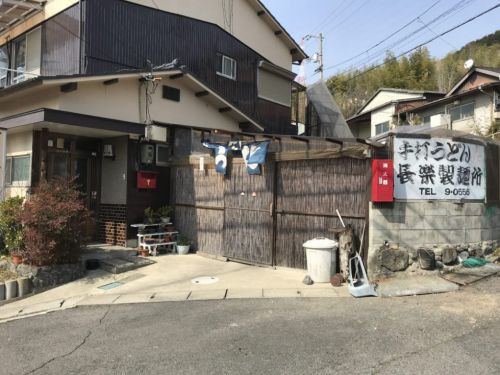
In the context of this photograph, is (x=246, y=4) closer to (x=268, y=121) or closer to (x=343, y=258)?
(x=268, y=121)

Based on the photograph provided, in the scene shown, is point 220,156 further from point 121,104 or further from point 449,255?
point 449,255

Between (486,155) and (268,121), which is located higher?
(268,121)

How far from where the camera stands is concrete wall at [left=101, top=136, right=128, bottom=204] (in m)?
11.4

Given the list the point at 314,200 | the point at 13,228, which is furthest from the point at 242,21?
the point at 13,228

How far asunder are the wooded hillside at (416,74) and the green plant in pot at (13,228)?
30342 mm

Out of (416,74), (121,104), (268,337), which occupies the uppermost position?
(416,74)

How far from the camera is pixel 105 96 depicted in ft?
35.1

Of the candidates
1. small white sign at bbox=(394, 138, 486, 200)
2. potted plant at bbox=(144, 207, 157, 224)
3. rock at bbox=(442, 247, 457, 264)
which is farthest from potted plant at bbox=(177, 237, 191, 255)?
rock at bbox=(442, 247, 457, 264)

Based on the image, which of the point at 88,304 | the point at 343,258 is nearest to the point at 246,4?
the point at 343,258

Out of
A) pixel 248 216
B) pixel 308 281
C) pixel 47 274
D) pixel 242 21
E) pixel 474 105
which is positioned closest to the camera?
pixel 308 281

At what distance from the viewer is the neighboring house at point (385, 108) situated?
88.3 feet

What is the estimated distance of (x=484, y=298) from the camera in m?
6.89

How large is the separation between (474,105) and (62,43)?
64.3 ft

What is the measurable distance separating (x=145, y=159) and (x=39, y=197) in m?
3.44
